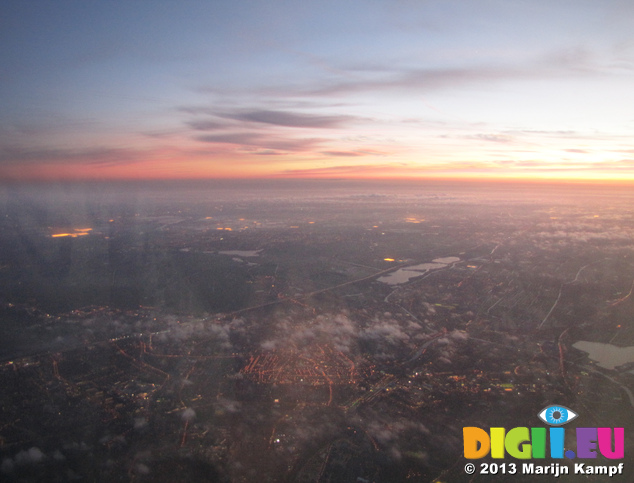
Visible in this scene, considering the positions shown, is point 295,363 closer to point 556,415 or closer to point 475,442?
point 475,442

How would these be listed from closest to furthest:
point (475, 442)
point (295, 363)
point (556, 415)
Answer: point (475, 442)
point (556, 415)
point (295, 363)

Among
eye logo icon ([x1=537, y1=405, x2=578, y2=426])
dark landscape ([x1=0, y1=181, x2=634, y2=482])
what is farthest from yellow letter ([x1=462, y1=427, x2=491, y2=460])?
eye logo icon ([x1=537, y1=405, x2=578, y2=426])

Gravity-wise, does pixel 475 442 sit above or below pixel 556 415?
above

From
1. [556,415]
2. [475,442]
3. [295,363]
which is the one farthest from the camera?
[295,363]

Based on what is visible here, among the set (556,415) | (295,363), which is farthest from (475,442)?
(295,363)

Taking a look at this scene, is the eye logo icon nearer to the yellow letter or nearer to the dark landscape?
the dark landscape

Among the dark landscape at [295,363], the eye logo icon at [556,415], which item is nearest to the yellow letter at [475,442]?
the dark landscape at [295,363]

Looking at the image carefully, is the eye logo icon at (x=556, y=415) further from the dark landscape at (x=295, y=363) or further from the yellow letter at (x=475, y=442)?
the yellow letter at (x=475, y=442)

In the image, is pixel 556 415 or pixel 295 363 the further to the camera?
pixel 295 363

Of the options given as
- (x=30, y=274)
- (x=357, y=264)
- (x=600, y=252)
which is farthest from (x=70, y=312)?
(x=600, y=252)
